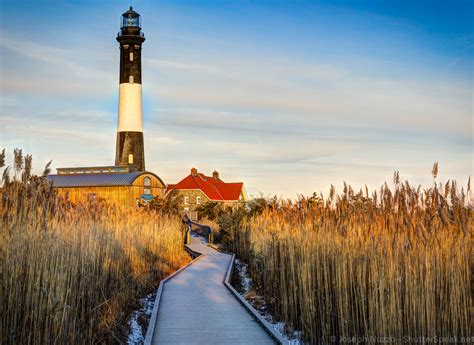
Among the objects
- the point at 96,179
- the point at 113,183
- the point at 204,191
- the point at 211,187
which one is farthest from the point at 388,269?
the point at 211,187

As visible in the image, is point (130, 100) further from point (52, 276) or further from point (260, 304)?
point (52, 276)

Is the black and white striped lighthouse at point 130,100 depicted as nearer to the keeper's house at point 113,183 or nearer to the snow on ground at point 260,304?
the keeper's house at point 113,183

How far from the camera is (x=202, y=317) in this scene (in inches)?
237

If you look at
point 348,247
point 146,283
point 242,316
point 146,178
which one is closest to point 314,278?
point 348,247

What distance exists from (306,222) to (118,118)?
2413 cm

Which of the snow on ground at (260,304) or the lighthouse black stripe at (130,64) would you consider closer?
the snow on ground at (260,304)

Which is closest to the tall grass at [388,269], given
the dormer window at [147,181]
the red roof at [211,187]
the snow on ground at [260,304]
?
the snow on ground at [260,304]

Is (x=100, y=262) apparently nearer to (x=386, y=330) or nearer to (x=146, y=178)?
(x=386, y=330)

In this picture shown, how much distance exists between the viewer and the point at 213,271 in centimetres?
1023

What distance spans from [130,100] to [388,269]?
2568cm

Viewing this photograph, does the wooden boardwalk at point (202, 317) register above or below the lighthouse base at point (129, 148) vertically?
below

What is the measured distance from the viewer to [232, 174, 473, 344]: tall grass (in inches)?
154

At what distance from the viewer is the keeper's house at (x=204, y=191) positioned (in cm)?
3656

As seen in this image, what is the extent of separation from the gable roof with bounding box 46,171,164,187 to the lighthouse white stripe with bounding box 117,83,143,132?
2.64m
